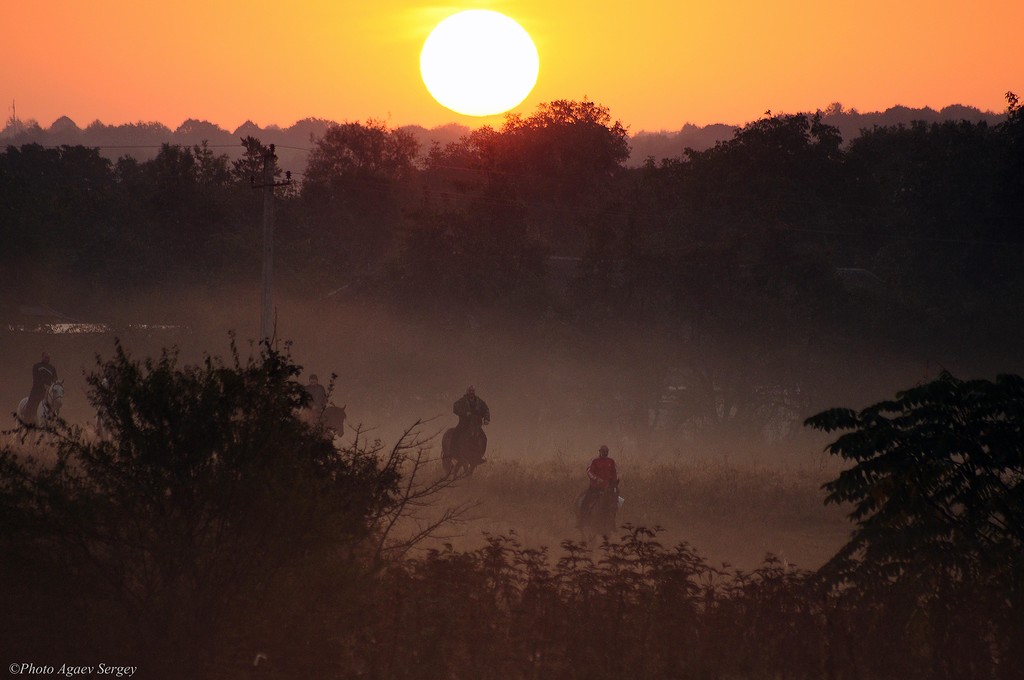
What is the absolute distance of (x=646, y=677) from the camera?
10.1 metres

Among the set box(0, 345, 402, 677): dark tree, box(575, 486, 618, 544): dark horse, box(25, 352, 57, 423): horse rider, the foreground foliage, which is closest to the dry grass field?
box(575, 486, 618, 544): dark horse

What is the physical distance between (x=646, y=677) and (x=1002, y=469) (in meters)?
4.17

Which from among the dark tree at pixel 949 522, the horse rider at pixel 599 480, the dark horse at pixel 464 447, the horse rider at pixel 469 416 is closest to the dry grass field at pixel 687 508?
the dark horse at pixel 464 447

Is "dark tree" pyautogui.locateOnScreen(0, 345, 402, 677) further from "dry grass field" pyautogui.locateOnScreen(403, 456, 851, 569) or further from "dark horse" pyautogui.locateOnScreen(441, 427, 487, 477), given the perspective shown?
"dark horse" pyautogui.locateOnScreen(441, 427, 487, 477)

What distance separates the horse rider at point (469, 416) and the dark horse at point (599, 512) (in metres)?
5.17

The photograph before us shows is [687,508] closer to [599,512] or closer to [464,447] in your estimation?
[599,512]

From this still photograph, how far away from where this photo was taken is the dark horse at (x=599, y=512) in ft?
64.4

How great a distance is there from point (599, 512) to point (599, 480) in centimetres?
58

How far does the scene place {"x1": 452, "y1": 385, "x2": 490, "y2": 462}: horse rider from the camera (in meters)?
24.6

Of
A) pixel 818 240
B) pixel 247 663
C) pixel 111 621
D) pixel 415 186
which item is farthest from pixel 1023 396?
pixel 415 186

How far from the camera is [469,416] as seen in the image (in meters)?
24.7

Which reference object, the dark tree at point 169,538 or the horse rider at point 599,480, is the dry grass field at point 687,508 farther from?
the dark tree at point 169,538

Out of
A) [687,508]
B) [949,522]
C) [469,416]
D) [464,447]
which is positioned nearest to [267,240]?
[469,416]

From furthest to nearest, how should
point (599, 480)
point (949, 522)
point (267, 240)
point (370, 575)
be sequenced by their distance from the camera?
point (267, 240) → point (599, 480) → point (949, 522) → point (370, 575)
